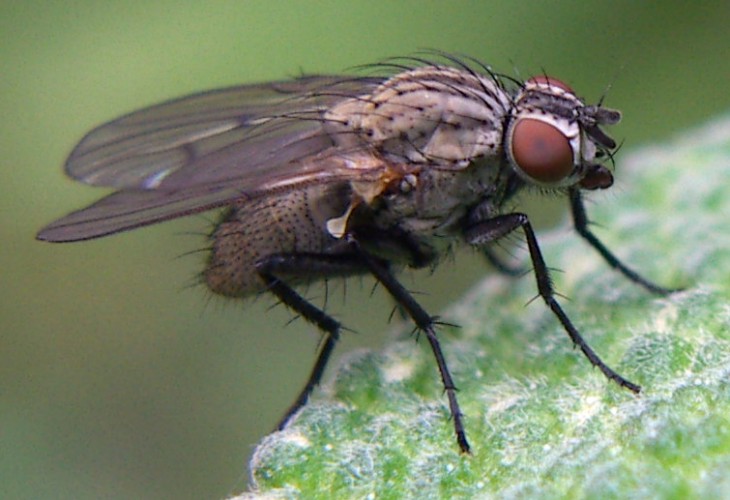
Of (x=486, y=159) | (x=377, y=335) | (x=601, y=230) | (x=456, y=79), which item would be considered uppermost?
(x=456, y=79)

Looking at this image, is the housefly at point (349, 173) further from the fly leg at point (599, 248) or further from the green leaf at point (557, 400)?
the green leaf at point (557, 400)

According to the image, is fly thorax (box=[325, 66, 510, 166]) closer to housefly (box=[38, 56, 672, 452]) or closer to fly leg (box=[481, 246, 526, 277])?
housefly (box=[38, 56, 672, 452])

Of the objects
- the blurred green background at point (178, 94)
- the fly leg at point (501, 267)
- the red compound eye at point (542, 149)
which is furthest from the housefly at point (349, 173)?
the blurred green background at point (178, 94)

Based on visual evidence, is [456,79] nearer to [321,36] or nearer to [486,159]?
[486,159]

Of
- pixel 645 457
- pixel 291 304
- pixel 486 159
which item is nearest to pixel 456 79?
pixel 486 159

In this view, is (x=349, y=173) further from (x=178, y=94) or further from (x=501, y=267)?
(x=178, y=94)

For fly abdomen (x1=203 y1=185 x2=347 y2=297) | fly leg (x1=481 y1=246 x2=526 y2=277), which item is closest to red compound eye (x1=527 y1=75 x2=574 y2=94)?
fly abdomen (x1=203 y1=185 x2=347 y2=297)
